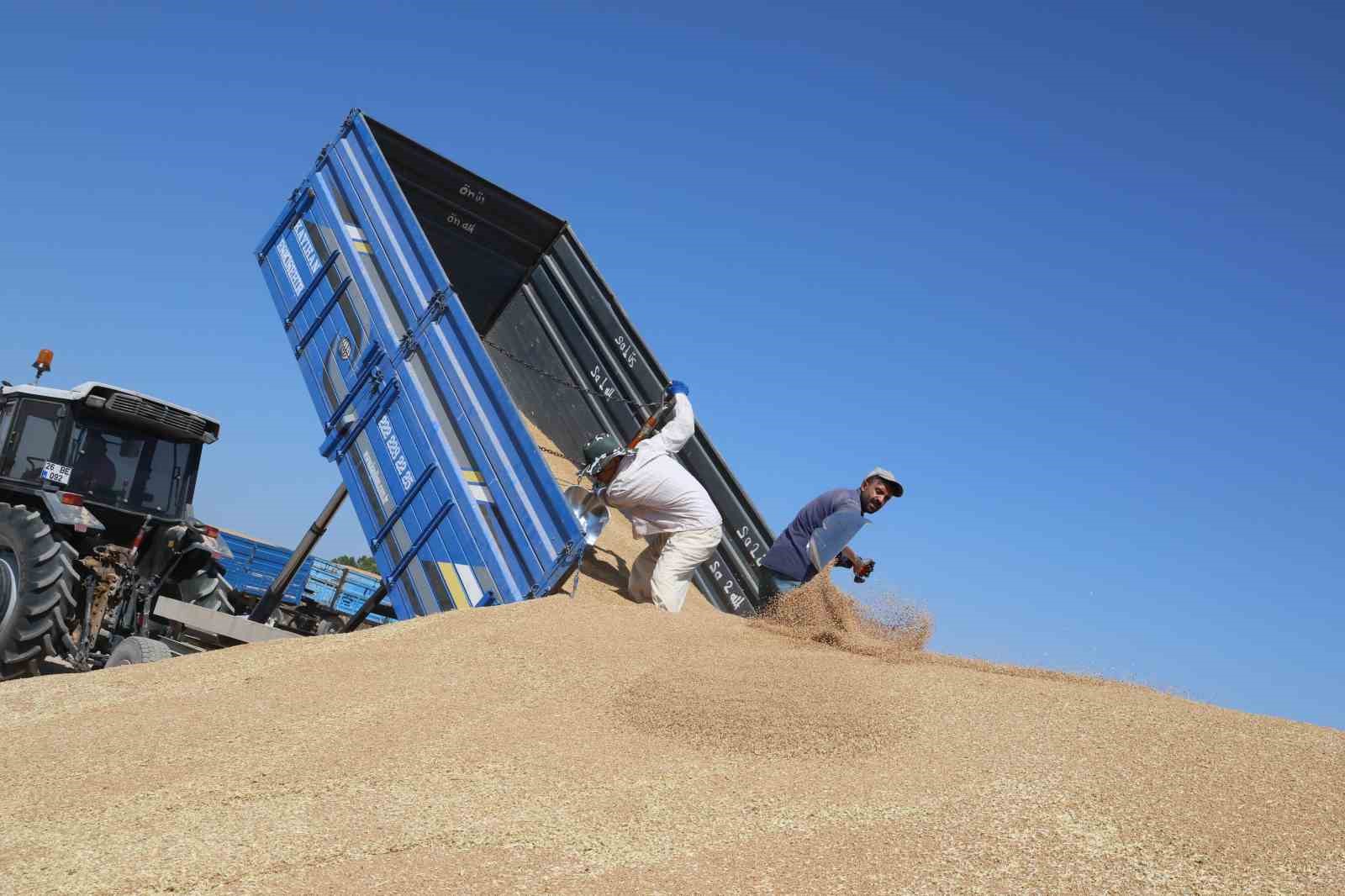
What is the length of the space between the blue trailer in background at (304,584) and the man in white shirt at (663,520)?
3.77 meters

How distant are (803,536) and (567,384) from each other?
2.71 metres

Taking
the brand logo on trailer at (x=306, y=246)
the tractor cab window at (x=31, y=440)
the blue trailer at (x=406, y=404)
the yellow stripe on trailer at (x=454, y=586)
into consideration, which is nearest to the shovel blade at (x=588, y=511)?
the blue trailer at (x=406, y=404)

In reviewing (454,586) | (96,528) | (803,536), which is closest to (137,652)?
(96,528)

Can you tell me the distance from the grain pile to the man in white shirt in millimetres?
962

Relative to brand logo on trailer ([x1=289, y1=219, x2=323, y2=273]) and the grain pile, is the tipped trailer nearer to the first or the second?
brand logo on trailer ([x1=289, y1=219, x2=323, y2=273])

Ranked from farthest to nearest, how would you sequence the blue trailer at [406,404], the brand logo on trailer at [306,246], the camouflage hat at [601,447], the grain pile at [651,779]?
the brand logo on trailer at [306,246], the camouflage hat at [601,447], the blue trailer at [406,404], the grain pile at [651,779]

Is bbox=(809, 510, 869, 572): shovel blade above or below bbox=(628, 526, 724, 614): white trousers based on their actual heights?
above

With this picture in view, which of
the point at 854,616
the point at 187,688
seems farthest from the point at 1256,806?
the point at 187,688

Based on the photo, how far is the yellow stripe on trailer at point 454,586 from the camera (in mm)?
5797

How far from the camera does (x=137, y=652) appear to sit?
6508 mm

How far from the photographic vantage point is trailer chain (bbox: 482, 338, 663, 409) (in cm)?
783

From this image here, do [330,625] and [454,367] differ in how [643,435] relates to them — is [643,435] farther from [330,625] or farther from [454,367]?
[330,625]

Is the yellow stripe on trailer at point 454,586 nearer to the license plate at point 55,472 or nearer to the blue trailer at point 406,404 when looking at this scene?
the blue trailer at point 406,404

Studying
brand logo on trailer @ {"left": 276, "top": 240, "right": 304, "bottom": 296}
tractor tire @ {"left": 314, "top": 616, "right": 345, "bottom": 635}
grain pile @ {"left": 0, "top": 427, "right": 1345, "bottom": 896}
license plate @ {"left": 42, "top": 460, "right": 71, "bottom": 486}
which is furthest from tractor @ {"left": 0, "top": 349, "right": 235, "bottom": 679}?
grain pile @ {"left": 0, "top": 427, "right": 1345, "bottom": 896}
